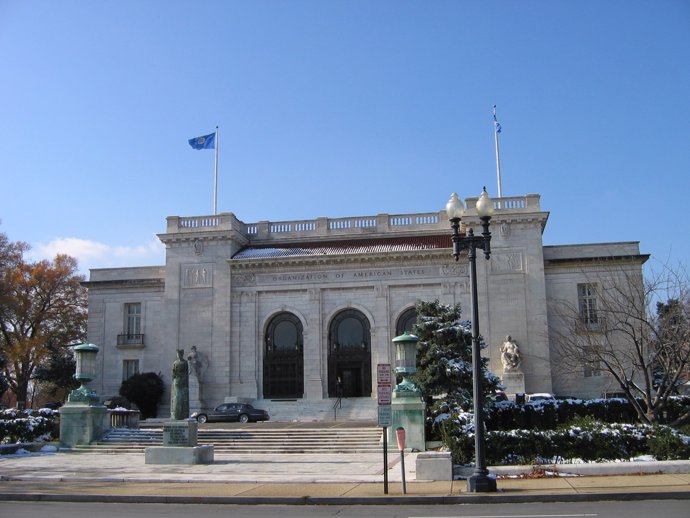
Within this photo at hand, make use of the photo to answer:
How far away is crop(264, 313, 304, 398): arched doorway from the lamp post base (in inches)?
1313

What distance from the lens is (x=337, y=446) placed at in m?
30.5

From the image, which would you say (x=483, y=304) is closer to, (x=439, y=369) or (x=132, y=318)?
(x=439, y=369)

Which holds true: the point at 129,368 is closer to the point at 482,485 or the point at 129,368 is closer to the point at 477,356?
the point at 477,356

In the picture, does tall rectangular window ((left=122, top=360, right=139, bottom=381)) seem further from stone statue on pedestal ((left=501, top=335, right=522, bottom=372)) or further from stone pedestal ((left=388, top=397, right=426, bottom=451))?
stone pedestal ((left=388, top=397, right=426, bottom=451))

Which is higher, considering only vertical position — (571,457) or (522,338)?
(522,338)

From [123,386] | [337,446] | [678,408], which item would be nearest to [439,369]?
[337,446]

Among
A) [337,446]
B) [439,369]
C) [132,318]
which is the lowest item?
[337,446]

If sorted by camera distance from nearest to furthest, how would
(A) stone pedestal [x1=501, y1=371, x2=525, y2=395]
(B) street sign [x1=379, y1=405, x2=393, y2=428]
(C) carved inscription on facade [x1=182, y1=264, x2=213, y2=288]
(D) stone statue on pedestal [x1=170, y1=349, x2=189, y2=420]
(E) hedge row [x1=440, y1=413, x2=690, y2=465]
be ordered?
1. (B) street sign [x1=379, y1=405, x2=393, y2=428]
2. (E) hedge row [x1=440, y1=413, x2=690, y2=465]
3. (D) stone statue on pedestal [x1=170, y1=349, x2=189, y2=420]
4. (A) stone pedestal [x1=501, y1=371, x2=525, y2=395]
5. (C) carved inscription on facade [x1=182, y1=264, x2=213, y2=288]

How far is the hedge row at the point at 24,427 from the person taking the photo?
32.1 m

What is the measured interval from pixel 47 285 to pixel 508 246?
37.6m

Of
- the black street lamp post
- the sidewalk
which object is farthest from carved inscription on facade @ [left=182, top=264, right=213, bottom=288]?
the black street lamp post

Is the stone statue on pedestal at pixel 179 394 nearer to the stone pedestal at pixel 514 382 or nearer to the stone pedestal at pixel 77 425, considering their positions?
Answer: the stone pedestal at pixel 77 425

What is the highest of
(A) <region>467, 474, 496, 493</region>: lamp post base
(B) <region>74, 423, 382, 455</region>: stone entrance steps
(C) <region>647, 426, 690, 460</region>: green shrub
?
(C) <region>647, 426, 690, 460</region>: green shrub

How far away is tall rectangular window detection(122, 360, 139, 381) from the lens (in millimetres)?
52509
